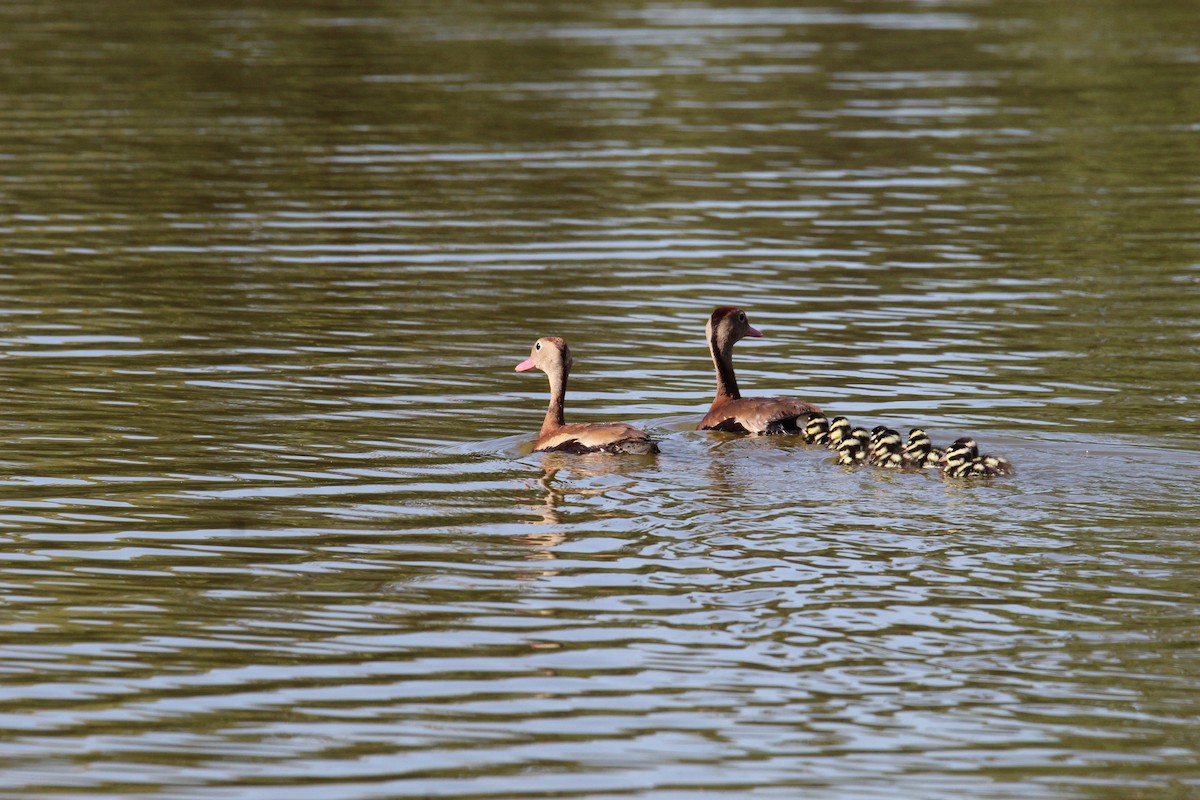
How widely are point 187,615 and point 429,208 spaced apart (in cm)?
1448

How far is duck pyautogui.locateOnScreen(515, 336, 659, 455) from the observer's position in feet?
42.4

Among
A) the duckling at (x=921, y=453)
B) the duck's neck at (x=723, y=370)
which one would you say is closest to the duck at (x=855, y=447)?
the duckling at (x=921, y=453)

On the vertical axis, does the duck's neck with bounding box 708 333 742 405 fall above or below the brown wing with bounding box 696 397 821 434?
above

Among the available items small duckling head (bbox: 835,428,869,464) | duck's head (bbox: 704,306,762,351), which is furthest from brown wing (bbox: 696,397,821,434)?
duck's head (bbox: 704,306,762,351)

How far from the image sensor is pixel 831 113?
30531mm

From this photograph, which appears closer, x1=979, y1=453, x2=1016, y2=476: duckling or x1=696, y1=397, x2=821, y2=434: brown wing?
x1=979, y1=453, x2=1016, y2=476: duckling

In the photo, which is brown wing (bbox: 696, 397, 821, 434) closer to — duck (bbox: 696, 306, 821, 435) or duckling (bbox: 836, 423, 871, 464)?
duck (bbox: 696, 306, 821, 435)

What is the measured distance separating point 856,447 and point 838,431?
27 cm

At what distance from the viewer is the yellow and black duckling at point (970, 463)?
39.1ft

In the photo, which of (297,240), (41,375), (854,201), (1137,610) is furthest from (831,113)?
(1137,610)

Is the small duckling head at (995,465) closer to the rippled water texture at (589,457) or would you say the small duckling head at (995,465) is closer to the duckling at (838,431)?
the rippled water texture at (589,457)

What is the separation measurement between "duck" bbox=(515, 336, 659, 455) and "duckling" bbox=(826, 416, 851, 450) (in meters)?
1.15

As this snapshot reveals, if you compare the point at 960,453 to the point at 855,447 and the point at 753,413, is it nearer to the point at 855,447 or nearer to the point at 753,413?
the point at 855,447

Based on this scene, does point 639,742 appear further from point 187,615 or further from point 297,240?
point 297,240
